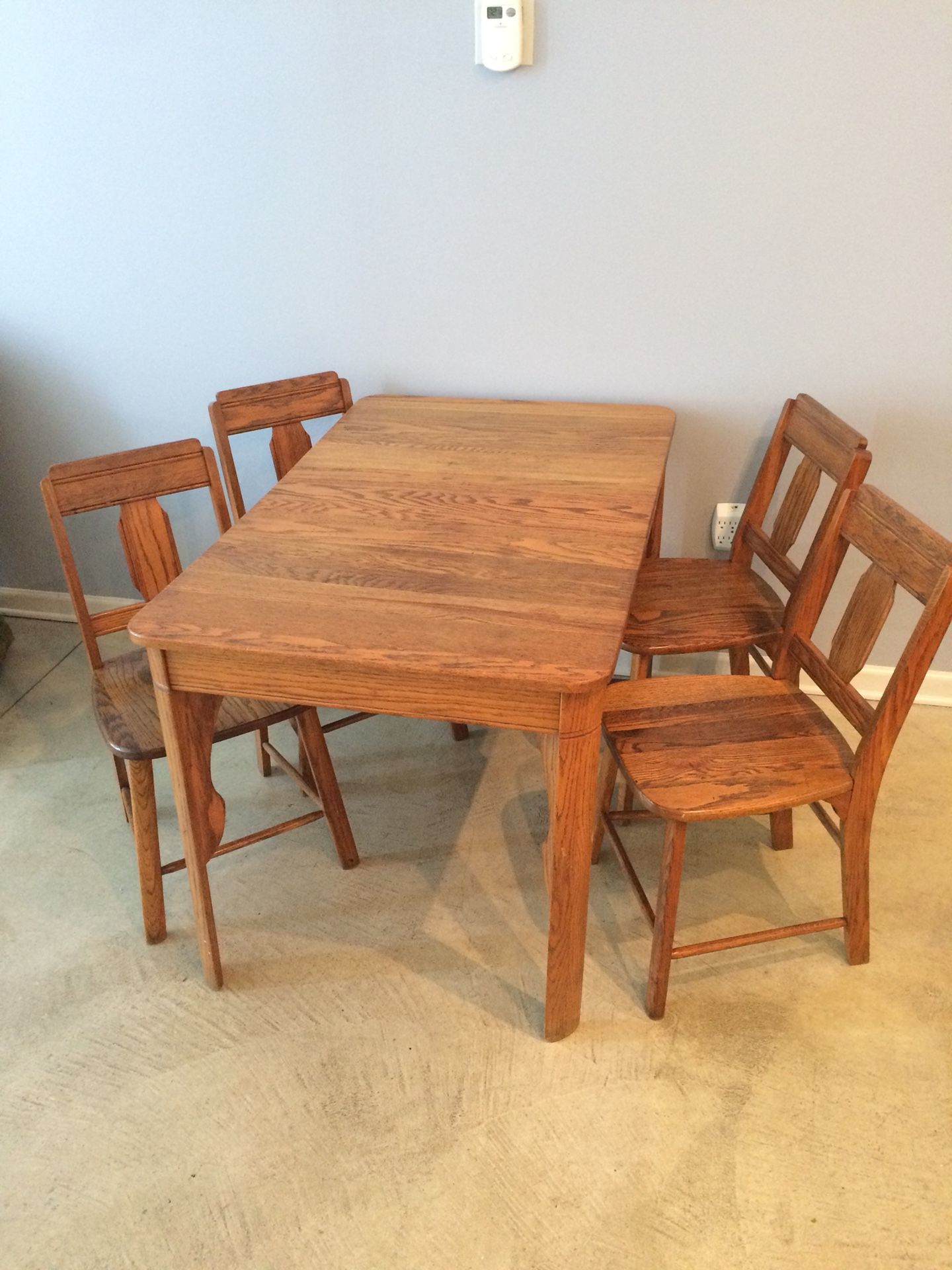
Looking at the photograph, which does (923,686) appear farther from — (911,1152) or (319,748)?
(319,748)

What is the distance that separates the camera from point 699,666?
2.59 m

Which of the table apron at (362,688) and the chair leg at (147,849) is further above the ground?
the table apron at (362,688)

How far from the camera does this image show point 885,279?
2.02 metres

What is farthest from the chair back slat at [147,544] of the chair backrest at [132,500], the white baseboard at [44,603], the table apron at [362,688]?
the white baseboard at [44,603]

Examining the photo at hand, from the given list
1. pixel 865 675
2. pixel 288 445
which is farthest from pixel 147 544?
pixel 865 675

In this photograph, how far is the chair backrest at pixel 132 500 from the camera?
183 cm

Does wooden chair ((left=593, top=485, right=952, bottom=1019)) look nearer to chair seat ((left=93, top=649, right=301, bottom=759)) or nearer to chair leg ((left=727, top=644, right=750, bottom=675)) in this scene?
chair leg ((left=727, top=644, right=750, bottom=675))

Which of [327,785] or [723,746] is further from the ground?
[723,746]

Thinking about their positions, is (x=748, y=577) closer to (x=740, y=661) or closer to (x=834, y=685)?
(x=740, y=661)

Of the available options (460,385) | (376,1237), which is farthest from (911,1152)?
(460,385)

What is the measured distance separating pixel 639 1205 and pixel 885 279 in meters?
1.78

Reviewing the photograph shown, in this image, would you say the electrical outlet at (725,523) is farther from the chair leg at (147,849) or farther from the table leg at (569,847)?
the chair leg at (147,849)

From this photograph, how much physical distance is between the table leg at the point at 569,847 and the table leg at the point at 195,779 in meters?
0.56

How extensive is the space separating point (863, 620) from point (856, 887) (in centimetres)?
50
